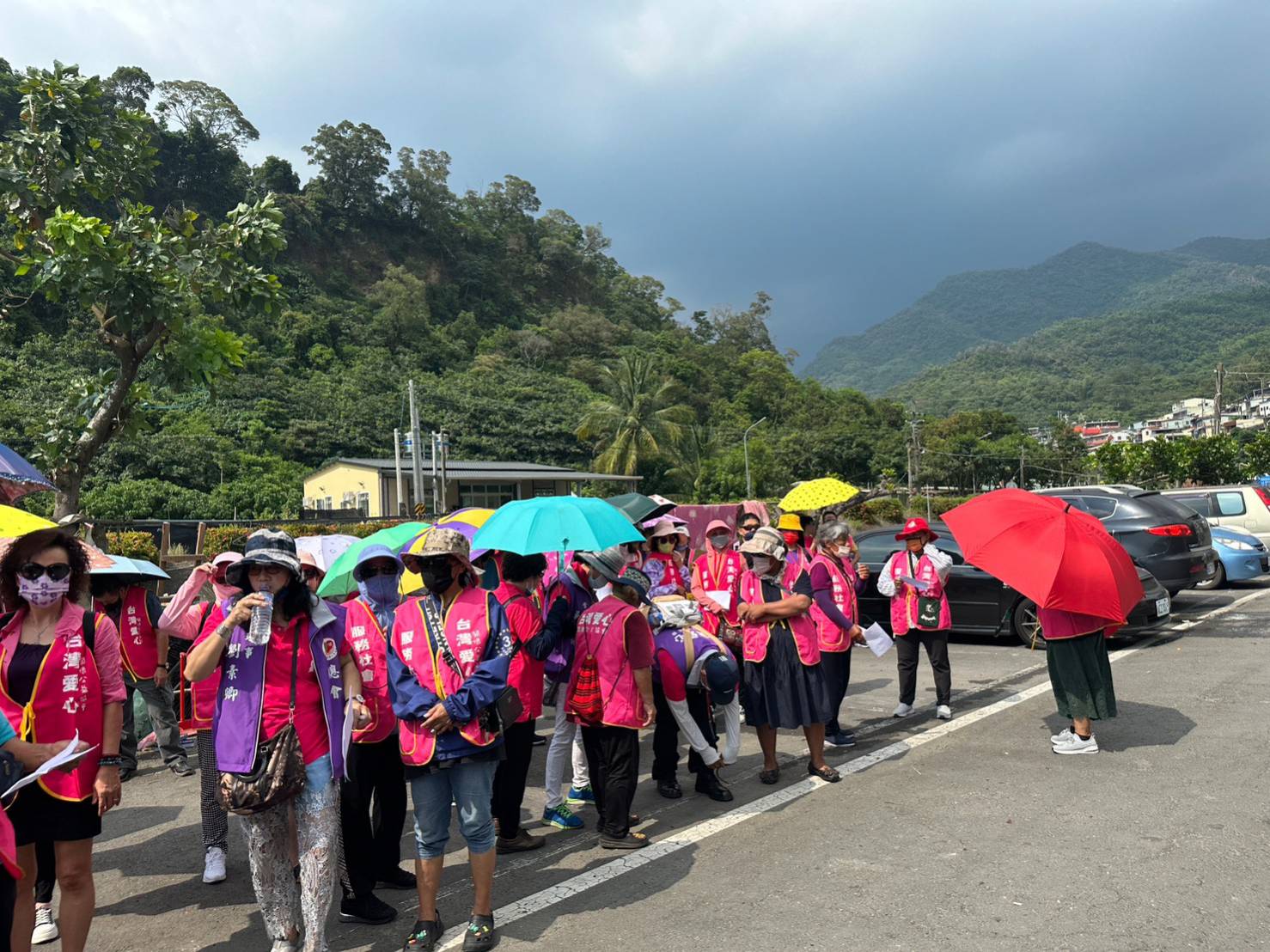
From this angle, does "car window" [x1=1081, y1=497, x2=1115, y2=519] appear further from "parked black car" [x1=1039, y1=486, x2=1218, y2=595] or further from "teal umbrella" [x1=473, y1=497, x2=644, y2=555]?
"teal umbrella" [x1=473, y1=497, x2=644, y2=555]

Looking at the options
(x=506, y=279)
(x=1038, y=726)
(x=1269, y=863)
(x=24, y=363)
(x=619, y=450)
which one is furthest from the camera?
(x=506, y=279)

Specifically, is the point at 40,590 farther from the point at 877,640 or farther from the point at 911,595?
the point at 911,595

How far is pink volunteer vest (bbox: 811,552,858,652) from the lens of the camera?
→ 21.3 feet

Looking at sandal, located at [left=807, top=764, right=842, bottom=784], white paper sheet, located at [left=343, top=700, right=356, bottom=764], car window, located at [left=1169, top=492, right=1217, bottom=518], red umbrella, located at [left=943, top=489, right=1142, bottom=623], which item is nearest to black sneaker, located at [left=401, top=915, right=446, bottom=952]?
white paper sheet, located at [left=343, top=700, right=356, bottom=764]

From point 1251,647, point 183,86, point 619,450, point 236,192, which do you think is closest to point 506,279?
point 236,192

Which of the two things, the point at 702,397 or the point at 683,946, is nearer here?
the point at 683,946

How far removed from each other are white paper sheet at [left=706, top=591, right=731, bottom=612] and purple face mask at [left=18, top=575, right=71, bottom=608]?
13.4 ft

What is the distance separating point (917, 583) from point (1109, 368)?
176 m

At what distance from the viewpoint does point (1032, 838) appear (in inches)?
187

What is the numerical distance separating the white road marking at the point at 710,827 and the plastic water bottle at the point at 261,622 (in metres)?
1.56

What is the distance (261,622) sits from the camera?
11.5 ft

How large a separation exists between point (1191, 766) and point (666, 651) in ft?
11.2

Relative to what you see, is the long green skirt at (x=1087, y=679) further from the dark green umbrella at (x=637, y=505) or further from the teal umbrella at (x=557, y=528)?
the dark green umbrella at (x=637, y=505)

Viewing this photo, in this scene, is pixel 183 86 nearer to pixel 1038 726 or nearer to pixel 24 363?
pixel 24 363
